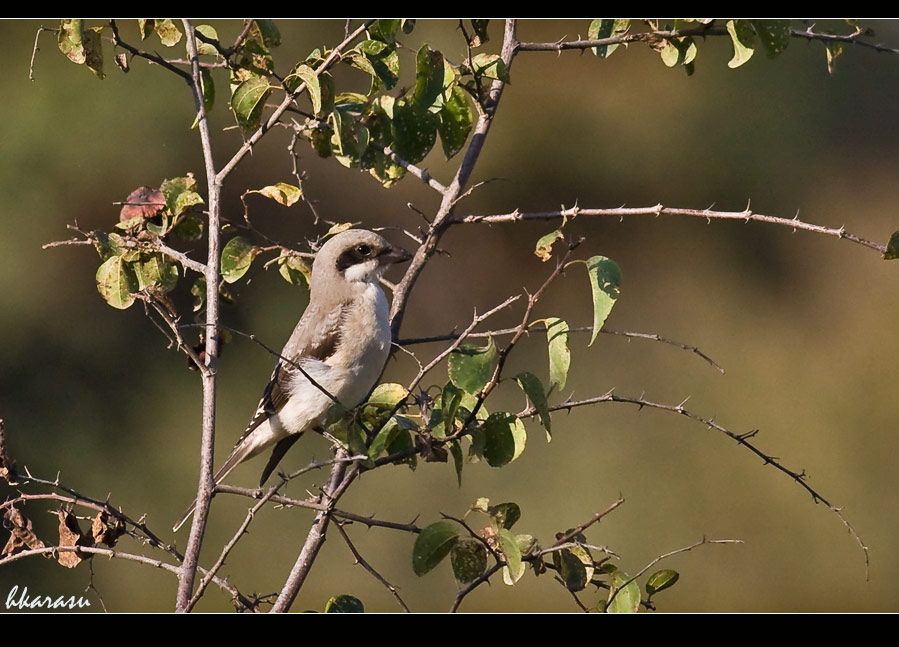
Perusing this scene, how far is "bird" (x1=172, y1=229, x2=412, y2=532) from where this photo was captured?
4.07 meters

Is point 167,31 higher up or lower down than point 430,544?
higher up

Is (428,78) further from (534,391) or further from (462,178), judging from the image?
(534,391)

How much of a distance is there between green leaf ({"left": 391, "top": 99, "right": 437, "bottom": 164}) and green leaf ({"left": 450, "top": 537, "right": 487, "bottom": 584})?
107 centimetres

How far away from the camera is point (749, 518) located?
10133 millimetres

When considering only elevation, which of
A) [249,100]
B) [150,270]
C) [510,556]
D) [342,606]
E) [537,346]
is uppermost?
[249,100]

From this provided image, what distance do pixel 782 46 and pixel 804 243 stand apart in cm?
1006

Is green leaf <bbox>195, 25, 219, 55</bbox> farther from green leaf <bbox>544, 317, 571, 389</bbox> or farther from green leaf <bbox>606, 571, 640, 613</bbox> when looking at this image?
green leaf <bbox>606, 571, 640, 613</bbox>

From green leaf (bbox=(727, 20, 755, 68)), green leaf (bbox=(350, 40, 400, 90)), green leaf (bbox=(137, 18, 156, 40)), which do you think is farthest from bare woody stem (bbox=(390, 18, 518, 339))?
green leaf (bbox=(137, 18, 156, 40))

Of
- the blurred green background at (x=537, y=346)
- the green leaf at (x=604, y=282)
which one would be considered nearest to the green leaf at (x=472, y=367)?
the green leaf at (x=604, y=282)

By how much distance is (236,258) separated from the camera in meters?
3.27

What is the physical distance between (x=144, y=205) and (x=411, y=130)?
75 centimetres

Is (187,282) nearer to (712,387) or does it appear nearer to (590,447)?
(590,447)

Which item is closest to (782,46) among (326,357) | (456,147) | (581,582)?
(456,147)

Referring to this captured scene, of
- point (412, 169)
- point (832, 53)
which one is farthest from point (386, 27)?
point (832, 53)
